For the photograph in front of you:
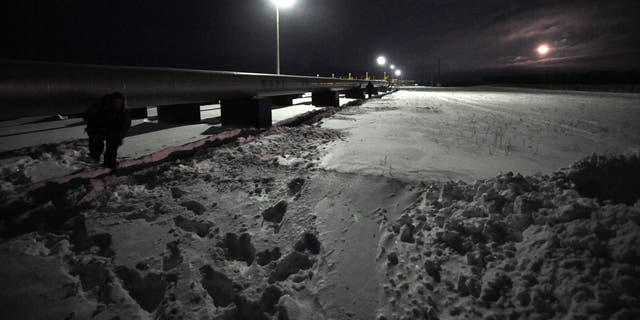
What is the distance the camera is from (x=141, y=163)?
4750 mm

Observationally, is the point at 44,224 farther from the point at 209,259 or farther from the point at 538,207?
the point at 538,207

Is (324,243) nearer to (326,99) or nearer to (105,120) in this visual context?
(105,120)

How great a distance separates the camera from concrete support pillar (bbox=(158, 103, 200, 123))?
902 cm

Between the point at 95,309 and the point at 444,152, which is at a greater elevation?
the point at 444,152

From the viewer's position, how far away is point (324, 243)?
289 cm

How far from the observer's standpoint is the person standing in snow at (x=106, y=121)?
3.90 meters

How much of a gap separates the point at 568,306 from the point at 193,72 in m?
6.65

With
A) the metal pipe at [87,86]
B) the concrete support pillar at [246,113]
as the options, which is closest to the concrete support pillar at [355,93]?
the concrete support pillar at [246,113]

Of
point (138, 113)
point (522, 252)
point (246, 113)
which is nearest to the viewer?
point (522, 252)

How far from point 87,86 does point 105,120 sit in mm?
533

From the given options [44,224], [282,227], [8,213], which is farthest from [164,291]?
[8,213]

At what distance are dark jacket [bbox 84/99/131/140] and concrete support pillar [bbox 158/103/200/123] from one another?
5177 millimetres

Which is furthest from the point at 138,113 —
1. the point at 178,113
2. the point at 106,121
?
the point at 106,121

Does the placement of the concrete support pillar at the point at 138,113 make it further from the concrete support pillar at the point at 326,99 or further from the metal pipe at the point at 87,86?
→ the concrete support pillar at the point at 326,99
